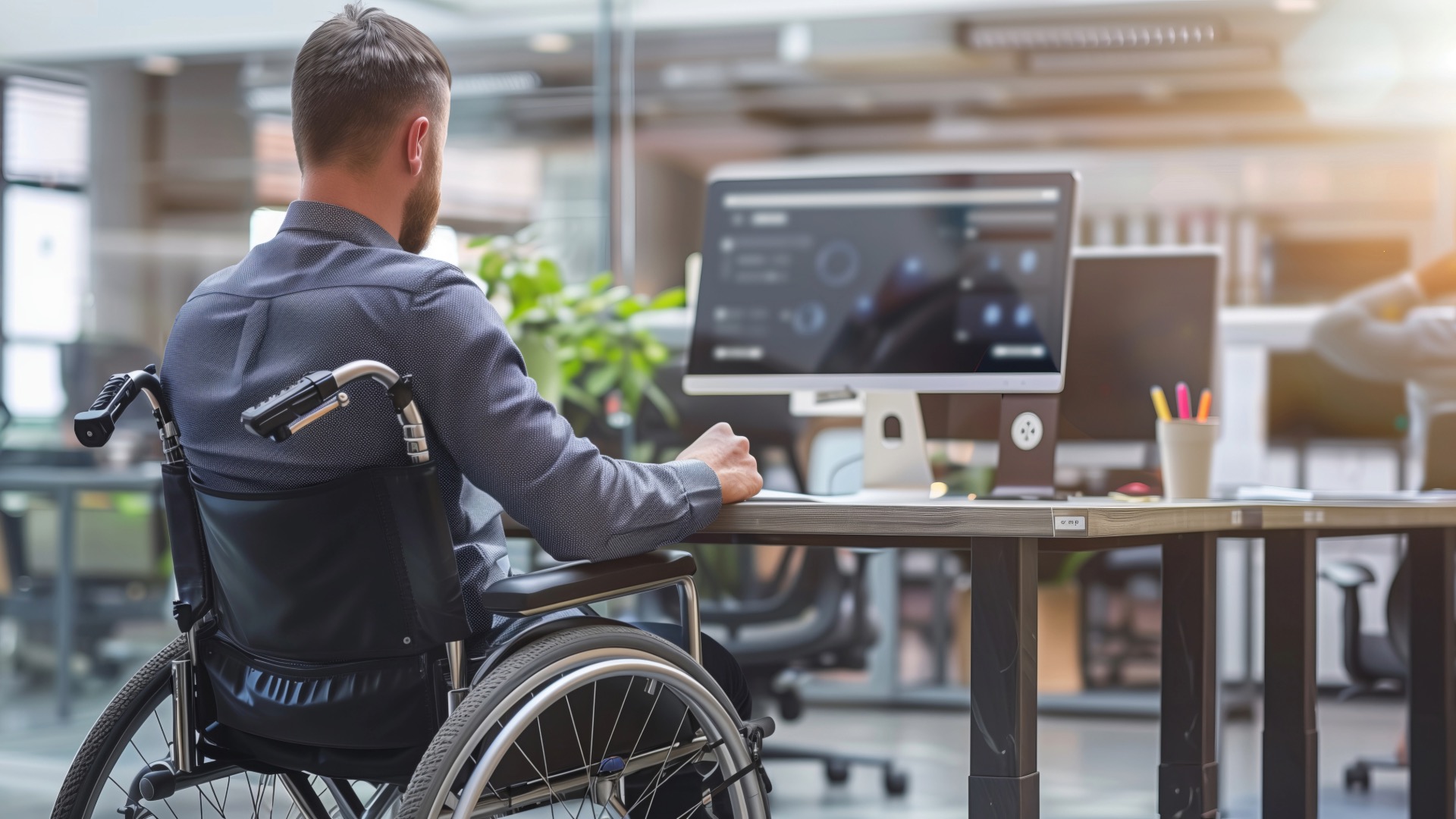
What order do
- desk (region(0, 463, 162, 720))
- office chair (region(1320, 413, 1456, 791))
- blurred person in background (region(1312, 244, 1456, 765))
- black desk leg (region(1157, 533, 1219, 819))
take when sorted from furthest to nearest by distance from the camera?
desk (region(0, 463, 162, 720)), blurred person in background (region(1312, 244, 1456, 765)), office chair (region(1320, 413, 1456, 791)), black desk leg (region(1157, 533, 1219, 819))

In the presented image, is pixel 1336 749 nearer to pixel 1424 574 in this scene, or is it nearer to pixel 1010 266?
pixel 1424 574

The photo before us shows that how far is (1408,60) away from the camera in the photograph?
6133mm

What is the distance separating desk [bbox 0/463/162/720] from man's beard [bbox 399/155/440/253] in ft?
7.37

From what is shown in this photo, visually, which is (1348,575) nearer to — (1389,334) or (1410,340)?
(1410,340)

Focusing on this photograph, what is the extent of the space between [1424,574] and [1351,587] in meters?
0.77

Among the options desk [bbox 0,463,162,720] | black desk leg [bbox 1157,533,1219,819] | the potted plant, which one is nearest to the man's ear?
black desk leg [bbox 1157,533,1219,819]

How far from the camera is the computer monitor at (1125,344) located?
2164mm

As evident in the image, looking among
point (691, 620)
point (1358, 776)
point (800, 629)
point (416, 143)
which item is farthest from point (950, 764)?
point (416, 143)

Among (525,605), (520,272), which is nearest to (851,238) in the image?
(525,605)

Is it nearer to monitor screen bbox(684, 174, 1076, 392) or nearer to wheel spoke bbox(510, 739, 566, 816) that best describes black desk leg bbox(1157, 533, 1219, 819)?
monitor screen bbox(684, 174, 1076, 392)

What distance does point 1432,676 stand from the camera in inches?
83.0

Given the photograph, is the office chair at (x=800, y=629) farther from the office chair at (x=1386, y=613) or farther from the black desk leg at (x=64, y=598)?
the black desk leg at (x=64, y=598)

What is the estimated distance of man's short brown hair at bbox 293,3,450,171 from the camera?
1.34 meters

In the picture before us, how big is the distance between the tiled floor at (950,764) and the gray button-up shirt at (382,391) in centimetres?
183
